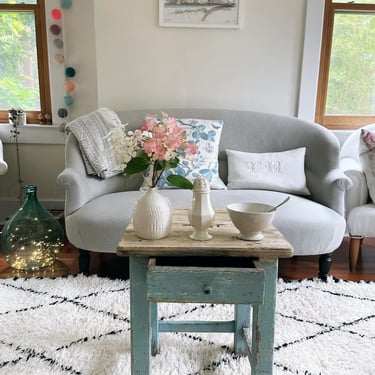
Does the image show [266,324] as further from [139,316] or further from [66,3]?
[66,3]

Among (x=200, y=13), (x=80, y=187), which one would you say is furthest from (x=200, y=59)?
(x=80, y=187)

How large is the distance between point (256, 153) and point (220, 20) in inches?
36.5

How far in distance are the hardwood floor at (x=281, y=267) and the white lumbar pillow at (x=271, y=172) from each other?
1.41 feet

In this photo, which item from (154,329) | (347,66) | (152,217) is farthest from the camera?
(347,66)

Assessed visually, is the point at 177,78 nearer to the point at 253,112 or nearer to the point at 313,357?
the point at 253,112

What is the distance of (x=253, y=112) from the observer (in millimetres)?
2660

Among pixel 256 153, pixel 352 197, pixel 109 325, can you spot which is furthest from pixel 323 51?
pixel 109 325

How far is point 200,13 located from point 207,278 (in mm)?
2105

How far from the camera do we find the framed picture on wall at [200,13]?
8.72 ft

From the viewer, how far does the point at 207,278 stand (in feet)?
3.60

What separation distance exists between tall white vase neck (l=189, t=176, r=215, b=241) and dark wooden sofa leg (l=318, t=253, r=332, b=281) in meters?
→ 1.08

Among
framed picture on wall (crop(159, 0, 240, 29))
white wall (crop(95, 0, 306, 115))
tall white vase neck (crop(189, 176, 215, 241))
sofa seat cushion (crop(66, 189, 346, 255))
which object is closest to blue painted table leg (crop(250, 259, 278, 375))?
tall white vase neck (crop(189, 176, 215, 241))

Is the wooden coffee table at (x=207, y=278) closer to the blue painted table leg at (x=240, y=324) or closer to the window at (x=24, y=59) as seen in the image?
the blue painted table leg at (x=240, y=324)

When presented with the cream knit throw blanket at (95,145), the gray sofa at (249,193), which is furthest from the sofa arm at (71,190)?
the cream knit throw blanket at (95,145)
